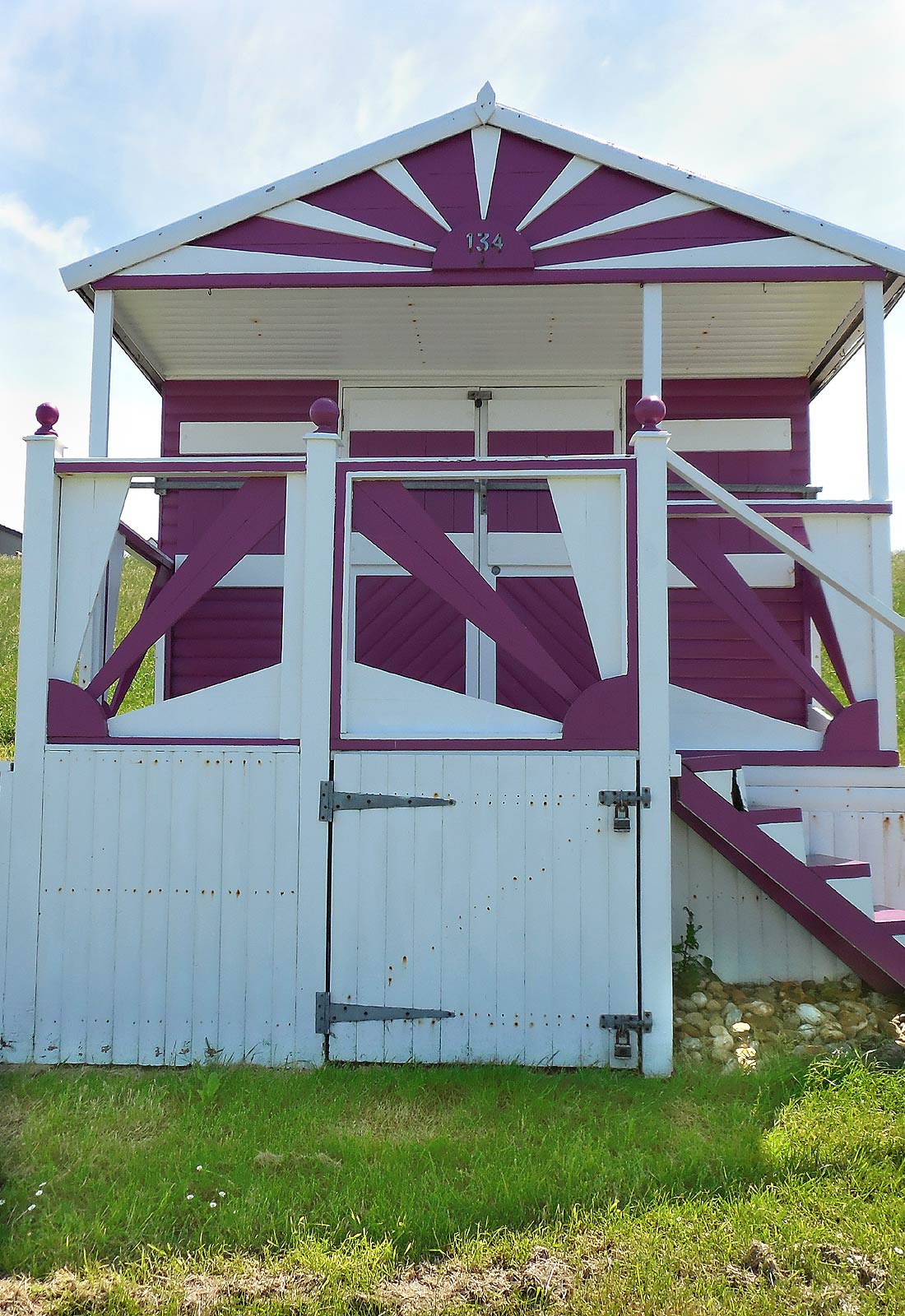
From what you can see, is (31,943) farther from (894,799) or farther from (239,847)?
(894,799)

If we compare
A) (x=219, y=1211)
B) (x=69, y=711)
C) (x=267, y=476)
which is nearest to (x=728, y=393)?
(x=267, y=476)

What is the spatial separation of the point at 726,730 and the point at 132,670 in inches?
131

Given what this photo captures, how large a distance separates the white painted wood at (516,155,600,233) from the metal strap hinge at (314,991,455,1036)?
439cm

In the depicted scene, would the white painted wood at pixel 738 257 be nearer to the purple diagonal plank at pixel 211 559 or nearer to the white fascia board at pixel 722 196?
the white fascia board at pixel 722 196

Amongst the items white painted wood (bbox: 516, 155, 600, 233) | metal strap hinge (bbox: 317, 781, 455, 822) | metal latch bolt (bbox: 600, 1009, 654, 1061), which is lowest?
metal latch bolt (bbox: 600, 1009, 654, 1061)

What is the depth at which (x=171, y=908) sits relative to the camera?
432 cm

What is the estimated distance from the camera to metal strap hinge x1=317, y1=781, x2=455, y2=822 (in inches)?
170

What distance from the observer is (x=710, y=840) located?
528cm

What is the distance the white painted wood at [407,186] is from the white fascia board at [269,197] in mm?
43

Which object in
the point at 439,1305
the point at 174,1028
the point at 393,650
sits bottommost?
the point at 439,1305

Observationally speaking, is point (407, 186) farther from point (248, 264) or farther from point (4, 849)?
point (4, 849)

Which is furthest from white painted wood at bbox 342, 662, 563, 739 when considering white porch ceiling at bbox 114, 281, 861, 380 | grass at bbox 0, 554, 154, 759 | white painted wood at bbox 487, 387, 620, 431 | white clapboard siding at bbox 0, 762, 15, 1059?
grass at bbox 0, 554, 154, 759

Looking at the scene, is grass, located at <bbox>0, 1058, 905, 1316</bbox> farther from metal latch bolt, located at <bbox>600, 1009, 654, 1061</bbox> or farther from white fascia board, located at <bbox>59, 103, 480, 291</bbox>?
white fascia board, located at <bbox>59, 103, 480, 291</bbox>

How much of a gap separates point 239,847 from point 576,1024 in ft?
5.50
